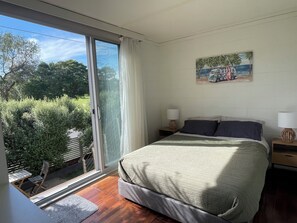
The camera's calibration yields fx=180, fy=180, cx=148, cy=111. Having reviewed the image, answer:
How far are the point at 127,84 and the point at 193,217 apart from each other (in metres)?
2.21

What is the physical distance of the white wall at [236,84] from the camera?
9.09 ft

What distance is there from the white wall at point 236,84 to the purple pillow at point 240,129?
321 mm

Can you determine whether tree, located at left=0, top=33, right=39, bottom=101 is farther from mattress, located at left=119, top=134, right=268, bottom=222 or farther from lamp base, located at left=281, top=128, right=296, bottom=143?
lamp base, located at left=281, top=128, right=296, bottom=143

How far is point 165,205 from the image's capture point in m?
1.85

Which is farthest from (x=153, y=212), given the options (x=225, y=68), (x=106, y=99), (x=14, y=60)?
(x=14, y=60)

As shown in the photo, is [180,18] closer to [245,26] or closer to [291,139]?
[245,26]

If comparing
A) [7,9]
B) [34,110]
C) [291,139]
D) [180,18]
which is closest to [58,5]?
[7,9]

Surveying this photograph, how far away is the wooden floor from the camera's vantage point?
189 centimetres

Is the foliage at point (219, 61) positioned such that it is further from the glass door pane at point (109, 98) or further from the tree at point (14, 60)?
the tree at point (14, 60)

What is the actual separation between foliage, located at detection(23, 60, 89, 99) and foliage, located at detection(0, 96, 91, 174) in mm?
156

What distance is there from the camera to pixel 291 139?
260 cm

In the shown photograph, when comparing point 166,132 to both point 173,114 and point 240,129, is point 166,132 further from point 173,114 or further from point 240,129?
point 240,129

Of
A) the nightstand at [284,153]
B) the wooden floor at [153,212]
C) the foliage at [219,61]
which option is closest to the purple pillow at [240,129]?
the nightstand at [284,153]

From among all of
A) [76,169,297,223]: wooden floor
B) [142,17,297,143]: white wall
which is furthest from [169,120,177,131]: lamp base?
[76,169,297,223]: wooden floor
